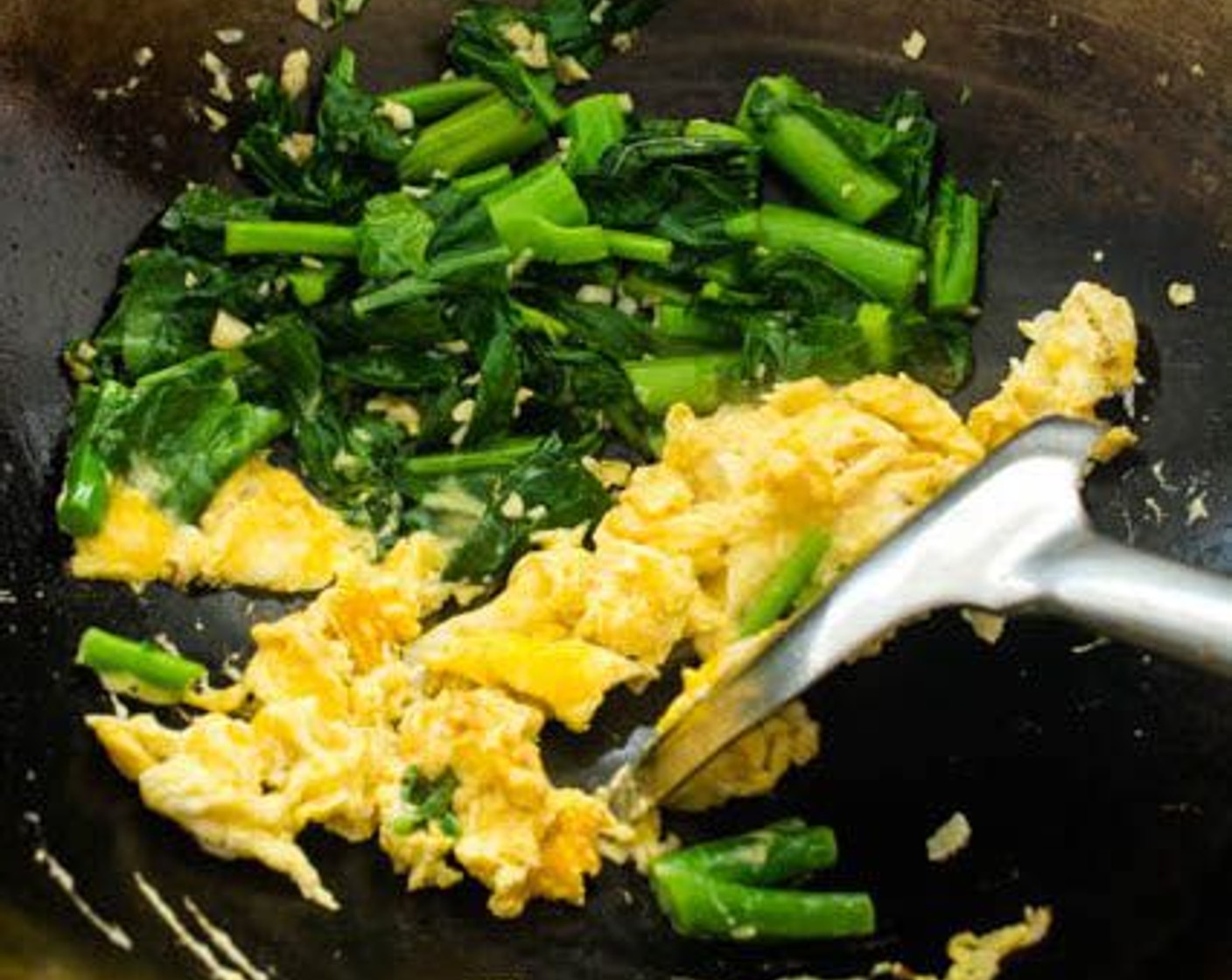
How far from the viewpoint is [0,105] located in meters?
4.09

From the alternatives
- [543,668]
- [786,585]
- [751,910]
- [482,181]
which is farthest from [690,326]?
[751,910]

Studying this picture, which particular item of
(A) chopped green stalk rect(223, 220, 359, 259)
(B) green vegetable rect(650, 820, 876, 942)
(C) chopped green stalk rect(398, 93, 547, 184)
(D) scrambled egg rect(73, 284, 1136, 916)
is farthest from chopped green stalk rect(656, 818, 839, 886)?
(C) chopped green stalk rect(398, 93, 547, 184)

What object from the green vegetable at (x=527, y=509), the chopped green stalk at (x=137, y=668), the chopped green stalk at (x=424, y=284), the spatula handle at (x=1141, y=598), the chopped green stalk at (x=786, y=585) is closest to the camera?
the spatula handle at (x=1141, y=598)

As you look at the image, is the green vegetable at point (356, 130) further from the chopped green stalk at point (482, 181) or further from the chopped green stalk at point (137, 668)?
the chopped green stalk at point (137, 668)

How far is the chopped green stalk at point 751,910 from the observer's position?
3.55 meters

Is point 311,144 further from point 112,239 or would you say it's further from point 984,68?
point 984,68

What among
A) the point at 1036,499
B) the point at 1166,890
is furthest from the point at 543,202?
the point at 1166,890

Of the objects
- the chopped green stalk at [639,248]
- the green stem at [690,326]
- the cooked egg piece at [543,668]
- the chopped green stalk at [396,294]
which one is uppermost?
the chopped green stalk at [396,294]

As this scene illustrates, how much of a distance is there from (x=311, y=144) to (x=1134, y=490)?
70.1 inches

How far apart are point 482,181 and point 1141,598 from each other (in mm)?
1771

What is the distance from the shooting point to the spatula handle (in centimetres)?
299

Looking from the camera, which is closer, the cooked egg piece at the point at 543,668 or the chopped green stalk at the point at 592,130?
the cooked egg piece at the point at 543,668

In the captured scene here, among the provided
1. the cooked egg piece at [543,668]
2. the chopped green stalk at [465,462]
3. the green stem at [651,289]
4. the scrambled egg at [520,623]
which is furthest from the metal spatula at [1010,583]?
the green stem at [651,289]

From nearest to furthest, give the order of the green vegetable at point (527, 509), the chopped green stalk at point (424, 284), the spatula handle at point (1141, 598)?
the spatula handle at point (1141, 598) < the green vegetable at point (527, 509) < the chopped green stalk at point (424, 284)
